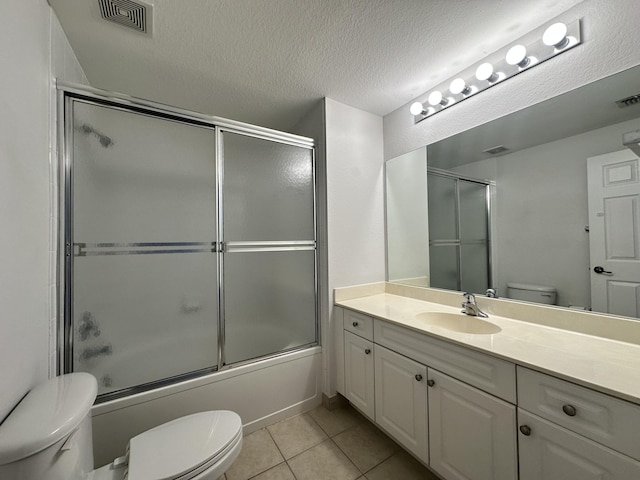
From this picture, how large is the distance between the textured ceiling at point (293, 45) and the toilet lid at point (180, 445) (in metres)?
1.85

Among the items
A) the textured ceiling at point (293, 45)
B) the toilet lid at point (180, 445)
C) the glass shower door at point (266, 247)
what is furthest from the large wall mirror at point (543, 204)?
the toilet lid at point (180, 445)

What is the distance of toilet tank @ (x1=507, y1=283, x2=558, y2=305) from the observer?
4.10ft

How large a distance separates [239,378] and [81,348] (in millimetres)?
817

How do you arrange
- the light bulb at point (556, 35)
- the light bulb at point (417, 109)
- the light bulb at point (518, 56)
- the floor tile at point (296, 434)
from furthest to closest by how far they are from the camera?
1. the light bulb at point (417, 109)
2. the floor tile at point (296, 434)
3. the light bulb at point (518, 56)
4. the light bulb at point (556, 35)

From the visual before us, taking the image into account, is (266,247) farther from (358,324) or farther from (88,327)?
(88,327)

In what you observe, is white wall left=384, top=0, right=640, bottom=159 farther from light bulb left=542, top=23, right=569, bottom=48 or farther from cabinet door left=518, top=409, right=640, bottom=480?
cabinet door left=518, top=409, right=640, bottom=480

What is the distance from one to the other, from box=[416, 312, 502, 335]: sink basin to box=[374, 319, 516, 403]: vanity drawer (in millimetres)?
209

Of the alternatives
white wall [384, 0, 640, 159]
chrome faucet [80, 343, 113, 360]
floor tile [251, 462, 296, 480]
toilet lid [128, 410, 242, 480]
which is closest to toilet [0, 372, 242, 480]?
toilet lid [128, 410, 242, 480]

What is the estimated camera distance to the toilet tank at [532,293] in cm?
125

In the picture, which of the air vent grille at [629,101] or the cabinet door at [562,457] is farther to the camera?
the air vent grille at [629,101]

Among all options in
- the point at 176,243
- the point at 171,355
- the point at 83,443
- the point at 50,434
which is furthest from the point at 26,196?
the point at 171,355

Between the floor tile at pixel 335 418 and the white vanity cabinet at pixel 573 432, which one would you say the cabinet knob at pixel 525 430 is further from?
the floor tile at pixel 335 418

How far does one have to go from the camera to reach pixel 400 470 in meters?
1.30

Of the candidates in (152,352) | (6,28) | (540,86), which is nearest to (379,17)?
(540,86)
